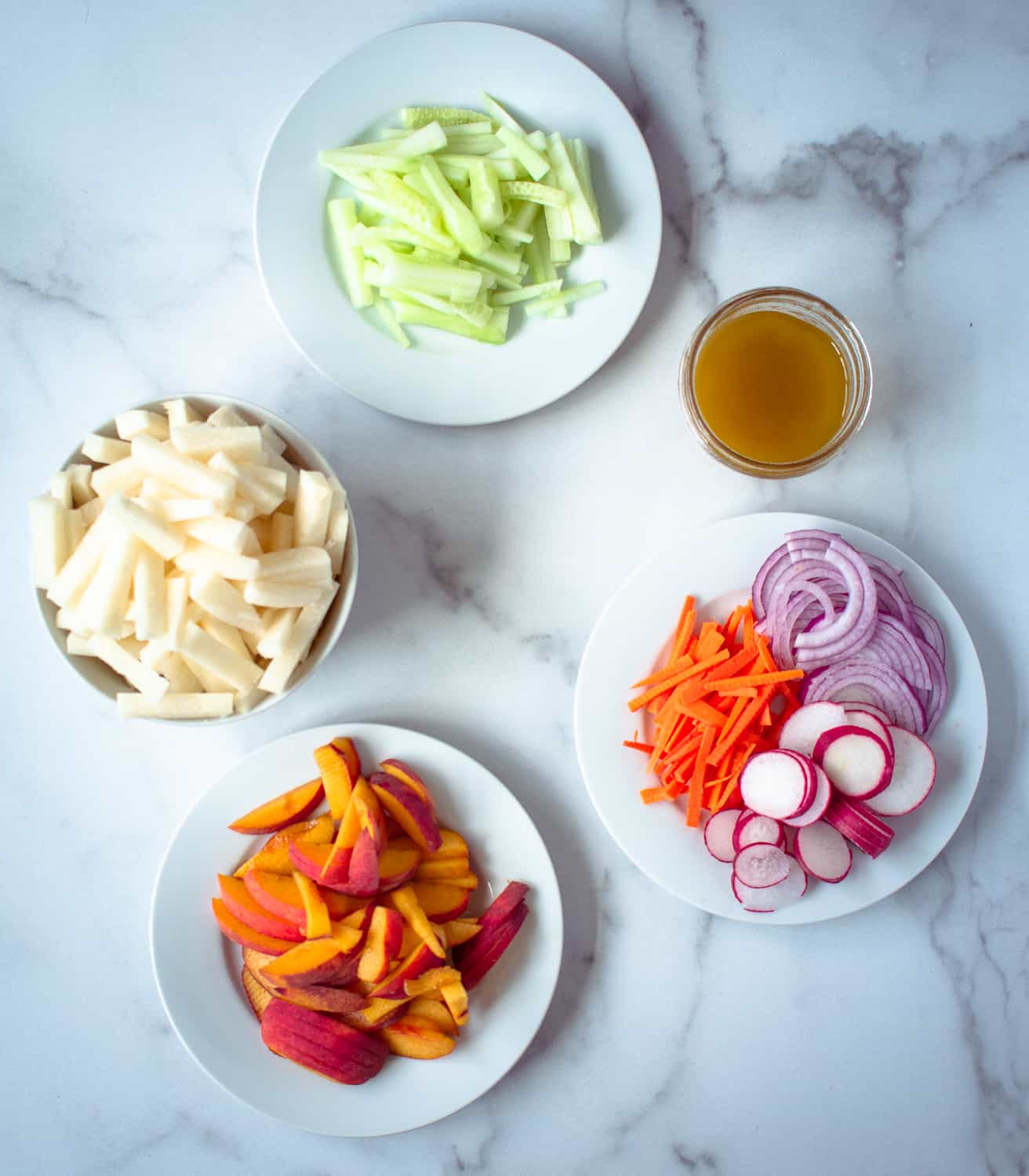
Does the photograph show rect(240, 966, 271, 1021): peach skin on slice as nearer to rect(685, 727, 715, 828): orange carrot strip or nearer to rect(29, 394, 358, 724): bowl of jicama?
rect(29, 394, 358, 724): bowl of jicama

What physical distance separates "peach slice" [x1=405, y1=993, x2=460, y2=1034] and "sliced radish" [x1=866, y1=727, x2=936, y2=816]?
0.65 meters

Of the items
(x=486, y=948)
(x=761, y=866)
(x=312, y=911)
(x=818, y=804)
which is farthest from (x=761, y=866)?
(x=312, y=911)

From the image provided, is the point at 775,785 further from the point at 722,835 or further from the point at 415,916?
the point at 415,916

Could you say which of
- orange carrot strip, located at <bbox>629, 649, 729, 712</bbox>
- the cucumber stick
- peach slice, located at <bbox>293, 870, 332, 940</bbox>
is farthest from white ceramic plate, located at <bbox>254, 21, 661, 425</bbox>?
peach slice, located at <bbox>293, 870, 332, 940</bbox>

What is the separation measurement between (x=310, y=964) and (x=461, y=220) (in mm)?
999

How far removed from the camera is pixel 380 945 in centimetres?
127

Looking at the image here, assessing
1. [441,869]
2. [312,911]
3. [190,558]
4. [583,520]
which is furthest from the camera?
[583,520]

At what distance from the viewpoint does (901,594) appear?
139 centimetres

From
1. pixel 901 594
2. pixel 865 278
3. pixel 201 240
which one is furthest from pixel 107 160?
pixel 901 594

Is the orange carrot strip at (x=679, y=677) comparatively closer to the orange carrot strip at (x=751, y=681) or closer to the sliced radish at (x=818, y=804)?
the orange carrot strip at (x=751, y=681)

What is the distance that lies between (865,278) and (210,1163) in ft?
5.51

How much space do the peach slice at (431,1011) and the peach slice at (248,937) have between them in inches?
7.7

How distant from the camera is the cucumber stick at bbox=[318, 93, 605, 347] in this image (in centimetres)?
132

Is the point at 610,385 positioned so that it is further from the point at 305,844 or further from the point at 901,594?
the point at 305,844
